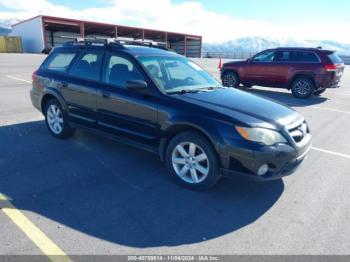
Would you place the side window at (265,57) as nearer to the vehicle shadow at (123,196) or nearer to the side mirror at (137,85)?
the vehicle shadow at (123,196)

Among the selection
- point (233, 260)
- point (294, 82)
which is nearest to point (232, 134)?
point (233, 260)

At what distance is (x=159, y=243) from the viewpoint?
2.78 metres

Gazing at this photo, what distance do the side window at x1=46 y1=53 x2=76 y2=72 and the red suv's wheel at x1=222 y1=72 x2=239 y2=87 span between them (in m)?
8.80

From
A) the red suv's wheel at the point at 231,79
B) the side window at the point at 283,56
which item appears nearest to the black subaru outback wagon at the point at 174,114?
the side window at the point at 283,56

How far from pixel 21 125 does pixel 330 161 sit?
19.9 ft

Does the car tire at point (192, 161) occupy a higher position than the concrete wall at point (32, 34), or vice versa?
the concrete wall at point (32, 34)

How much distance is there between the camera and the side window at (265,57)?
12.0 metres

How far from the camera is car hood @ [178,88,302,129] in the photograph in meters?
3.51

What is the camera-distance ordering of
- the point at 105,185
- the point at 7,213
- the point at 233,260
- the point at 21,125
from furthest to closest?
1. the point at 21,125
2. the point at 105,185
3. the point at 7,213
4. the point at 233,260

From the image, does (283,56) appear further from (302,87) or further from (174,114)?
(174,114)

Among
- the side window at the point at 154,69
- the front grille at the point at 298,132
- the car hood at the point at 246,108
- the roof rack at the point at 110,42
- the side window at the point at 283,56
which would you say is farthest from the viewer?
the side window at the point at 283,56

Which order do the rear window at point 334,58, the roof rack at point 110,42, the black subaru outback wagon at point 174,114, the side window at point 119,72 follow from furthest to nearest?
1. the rear window at point 334,58
2. the roof rack at point 110,42
3. the side window at point 119,72
4. the black subaru outback wagon at point 174,114

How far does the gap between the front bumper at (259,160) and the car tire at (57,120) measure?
3.14 m

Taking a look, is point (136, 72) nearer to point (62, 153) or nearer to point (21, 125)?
point (62, 153)
